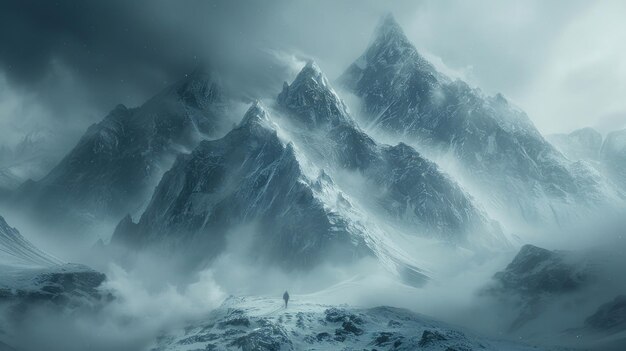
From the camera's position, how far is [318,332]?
16488 centimetres

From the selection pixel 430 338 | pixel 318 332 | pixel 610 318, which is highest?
pixel 610 318

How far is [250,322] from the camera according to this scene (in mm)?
170000

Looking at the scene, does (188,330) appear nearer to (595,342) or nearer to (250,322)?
(250,322)

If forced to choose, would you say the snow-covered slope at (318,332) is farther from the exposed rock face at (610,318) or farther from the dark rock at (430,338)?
the exposed rock face at (610,318)

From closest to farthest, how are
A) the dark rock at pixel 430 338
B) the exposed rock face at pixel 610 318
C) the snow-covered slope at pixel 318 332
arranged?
the dark rock at pixel 430 338 → the snow-covered slope at pixel 318 332 → the exposed rock face at pixel 610 318

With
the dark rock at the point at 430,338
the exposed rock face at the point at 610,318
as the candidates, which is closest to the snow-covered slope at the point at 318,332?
the dark rock at the point at 430,338

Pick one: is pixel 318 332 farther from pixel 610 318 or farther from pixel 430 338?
pixel 610 318

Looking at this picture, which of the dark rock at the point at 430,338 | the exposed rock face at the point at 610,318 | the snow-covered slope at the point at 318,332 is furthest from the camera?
the exposed rock face at the point at 610,318

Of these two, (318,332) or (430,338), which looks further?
(318,332)

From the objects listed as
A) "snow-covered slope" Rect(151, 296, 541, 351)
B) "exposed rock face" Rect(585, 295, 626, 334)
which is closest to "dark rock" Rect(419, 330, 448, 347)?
"snow-covered slope" Rect(151, 296, 541, 351)

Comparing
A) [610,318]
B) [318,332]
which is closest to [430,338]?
[318,332]

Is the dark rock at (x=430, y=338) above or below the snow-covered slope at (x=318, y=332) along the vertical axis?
below

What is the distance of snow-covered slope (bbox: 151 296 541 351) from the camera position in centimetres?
14925

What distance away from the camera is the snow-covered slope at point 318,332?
5876 inches
